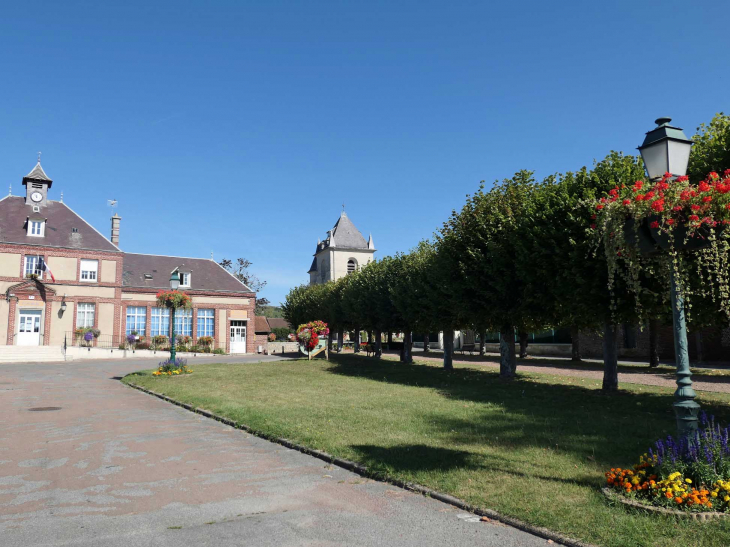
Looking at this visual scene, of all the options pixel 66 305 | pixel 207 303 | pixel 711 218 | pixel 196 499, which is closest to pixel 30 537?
pixel 196 499

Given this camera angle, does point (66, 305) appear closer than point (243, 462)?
No

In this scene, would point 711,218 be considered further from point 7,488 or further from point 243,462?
point 7,488

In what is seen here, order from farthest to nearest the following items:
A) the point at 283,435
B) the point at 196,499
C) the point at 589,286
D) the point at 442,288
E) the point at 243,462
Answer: the point at 442,288 < the point at 589,286 < the point at 283,435 < the point at 243,462 < the point at 196,499

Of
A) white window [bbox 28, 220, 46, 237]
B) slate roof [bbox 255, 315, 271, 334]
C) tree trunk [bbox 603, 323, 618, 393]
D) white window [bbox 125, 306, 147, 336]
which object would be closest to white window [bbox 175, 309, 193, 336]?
white window [bbox 125, 306, 147, 336]

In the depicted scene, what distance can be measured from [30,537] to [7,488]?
1.99 metres

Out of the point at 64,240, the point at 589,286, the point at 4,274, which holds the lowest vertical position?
the point at 589,286

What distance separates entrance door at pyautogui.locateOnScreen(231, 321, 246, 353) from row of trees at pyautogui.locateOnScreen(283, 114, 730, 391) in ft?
91.4

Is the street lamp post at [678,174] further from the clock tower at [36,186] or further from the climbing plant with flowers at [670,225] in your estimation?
the clock tower at [36,186]

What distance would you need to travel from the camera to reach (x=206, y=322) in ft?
162

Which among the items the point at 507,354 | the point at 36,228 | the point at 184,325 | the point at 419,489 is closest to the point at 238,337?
the point at 184,325

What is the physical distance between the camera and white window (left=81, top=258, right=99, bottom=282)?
42938mm

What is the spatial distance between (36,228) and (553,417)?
43.5m

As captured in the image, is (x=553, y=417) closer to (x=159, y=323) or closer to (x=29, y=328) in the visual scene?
(x=29, y=328)

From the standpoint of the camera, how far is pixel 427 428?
9.62 meters
